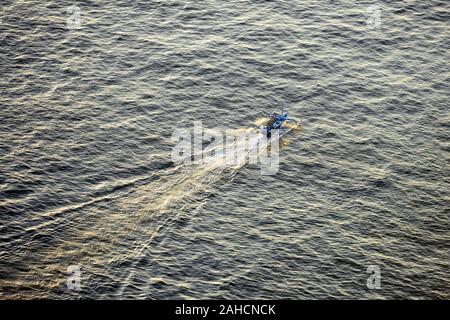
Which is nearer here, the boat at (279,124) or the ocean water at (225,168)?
the ocean water at (225,168)

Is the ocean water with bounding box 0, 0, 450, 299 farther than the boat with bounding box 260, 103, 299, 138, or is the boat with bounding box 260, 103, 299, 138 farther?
the boat with bounding box 260, 103, 299, 138

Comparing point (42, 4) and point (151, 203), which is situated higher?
point (42, 4)

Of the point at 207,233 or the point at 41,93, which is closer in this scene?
the point at 207,233

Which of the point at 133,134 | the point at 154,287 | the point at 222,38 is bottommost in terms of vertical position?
the point at 154,287

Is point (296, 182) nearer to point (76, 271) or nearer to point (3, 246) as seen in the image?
point (76, 271)

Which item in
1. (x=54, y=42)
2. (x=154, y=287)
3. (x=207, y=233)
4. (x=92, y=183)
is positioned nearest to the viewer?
(x=154, y=287)

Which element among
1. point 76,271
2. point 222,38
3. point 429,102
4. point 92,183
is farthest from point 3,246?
point 429,102

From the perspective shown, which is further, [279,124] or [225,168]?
[279,124]

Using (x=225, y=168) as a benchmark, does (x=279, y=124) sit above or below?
above
